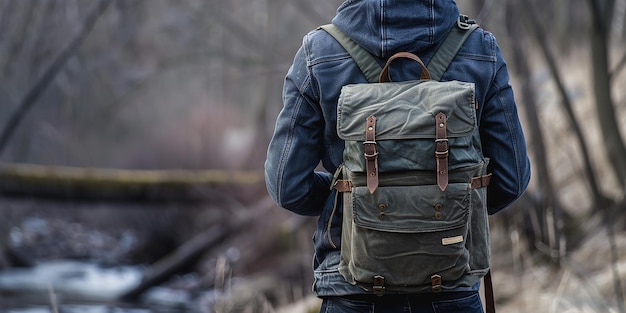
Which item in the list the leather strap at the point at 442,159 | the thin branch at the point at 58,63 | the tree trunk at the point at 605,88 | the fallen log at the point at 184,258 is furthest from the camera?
the fallen log at the point at 184,258

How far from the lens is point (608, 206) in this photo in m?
7.39

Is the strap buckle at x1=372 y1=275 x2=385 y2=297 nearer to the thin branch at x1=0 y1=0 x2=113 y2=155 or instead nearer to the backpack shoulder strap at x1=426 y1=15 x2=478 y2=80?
the backpack shoulder strap at x1=426 y1=15 x2=478 y2=80

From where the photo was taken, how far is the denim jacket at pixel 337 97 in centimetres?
221

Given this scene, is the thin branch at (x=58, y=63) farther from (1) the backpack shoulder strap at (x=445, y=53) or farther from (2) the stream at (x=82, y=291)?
(1) the backpack shoulder strap at (x=445, y=53)

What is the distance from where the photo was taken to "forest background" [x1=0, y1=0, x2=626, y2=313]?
7.15m

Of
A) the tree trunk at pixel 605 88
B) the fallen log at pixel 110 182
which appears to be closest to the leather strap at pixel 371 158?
the tree trunk at pixel 605 88

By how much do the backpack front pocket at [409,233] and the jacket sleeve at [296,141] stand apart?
0.22 metres

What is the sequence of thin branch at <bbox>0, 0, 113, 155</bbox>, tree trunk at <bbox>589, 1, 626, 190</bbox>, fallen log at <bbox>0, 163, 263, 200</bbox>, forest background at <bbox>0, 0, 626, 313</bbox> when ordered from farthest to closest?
1. fallen log at <bbox>0, 163, 263, 200</bbox>
2. thin branch at <bbox>0, 0, 113, 155</bbox>
3. forest background at <bbox>0, 0, 626, 313</bbox>
4. tree trunk at <bbox>589, 1, 626, 190</bbox>

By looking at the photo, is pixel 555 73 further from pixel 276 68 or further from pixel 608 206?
pixel 276 68

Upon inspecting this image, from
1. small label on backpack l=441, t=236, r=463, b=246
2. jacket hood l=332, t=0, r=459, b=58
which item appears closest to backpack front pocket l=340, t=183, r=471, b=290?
small label on backpack l=441, t=236, r=463, b=246

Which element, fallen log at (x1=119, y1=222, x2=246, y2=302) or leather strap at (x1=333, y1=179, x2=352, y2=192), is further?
fallen log at (x1=119, y1=222, x2=246, y2=302)

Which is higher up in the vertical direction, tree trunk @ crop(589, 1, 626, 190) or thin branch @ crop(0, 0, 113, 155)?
thin branch @ crop(0, 0, 113, 155)

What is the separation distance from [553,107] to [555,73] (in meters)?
6.79

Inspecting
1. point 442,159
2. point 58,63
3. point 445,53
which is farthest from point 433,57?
point 58,63
